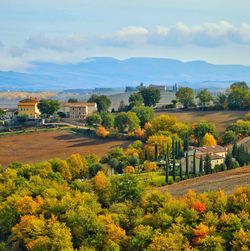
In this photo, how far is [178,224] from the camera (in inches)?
2012

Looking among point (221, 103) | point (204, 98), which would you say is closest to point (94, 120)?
point (204, 98)

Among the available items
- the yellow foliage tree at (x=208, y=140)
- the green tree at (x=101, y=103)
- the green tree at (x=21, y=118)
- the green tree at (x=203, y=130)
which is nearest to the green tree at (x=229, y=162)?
the yellow foliage tree at (x=208, y=140)

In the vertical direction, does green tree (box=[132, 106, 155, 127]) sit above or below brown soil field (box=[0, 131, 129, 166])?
above

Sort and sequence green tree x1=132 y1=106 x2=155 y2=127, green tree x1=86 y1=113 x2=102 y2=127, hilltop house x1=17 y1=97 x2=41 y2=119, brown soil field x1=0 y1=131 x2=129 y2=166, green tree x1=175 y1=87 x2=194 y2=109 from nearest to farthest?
brown soil field x1=0 y1=131 x2=129 y2=166
green tree x1=132 y1=106 x2=155 y2=127
green tree x1=86 y1=113 x2=102 y2=127
hilltop house x1=17 y1=97 x2=41 y2=119
green tree x1=175 y1=87 x2=194 y2=109

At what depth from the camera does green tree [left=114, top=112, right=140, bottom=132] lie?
119 metres

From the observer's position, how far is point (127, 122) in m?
119

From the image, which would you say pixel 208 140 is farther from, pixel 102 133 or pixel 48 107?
pixel 48 107

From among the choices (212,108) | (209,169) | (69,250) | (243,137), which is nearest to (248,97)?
(212,108)

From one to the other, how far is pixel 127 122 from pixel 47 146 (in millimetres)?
17401

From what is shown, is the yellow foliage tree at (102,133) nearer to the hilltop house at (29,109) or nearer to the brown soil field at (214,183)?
the hilltop house at (29,109)

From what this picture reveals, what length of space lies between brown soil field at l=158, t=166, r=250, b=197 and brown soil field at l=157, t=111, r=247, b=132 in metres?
45.8

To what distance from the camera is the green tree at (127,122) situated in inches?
4675

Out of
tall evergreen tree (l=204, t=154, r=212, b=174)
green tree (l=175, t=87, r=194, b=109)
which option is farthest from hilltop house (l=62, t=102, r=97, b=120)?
tall evergreen tree (l=204, t=154, r=212, b=174)

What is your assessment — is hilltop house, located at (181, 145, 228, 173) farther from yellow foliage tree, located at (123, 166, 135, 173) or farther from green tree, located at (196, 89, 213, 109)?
green tree, located at (196, 89, 213, 109)
